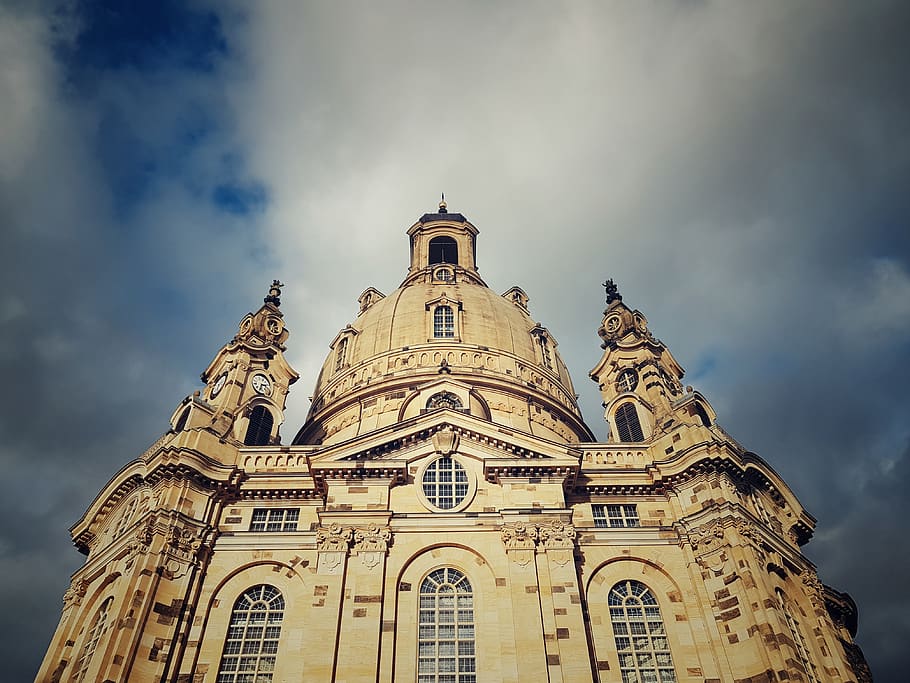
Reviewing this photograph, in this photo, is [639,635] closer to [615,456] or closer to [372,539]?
[615,456]

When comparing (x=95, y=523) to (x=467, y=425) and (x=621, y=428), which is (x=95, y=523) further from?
(x=621, y=428)

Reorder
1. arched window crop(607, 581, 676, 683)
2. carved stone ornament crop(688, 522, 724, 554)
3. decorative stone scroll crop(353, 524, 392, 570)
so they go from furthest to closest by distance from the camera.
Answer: carved stone ornament crop(688, 522, 724, 554)
decorative stone scroll crop(353, 524, 392, 570)
arched window crop(607, 581, 676, 683)

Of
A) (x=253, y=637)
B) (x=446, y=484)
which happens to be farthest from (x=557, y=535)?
(x=253, y=637)

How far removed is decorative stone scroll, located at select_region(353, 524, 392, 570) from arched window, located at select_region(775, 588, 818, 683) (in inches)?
643

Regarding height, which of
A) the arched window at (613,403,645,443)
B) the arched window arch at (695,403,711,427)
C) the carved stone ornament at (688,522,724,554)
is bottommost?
the carved stone ornament at (688,522,724,554)

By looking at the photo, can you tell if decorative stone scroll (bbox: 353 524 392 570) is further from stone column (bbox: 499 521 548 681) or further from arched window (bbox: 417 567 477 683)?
stone column (bbox: 499 521 548 681)

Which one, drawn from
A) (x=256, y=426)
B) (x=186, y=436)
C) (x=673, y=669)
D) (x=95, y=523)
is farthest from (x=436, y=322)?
(x=673, y=669)

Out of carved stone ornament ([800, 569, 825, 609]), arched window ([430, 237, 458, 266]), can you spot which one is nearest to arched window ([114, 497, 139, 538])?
carved stone ornament ([800, 569, 825, 609])

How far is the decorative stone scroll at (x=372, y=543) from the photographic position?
92.7ft

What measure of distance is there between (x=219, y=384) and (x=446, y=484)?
661 inches

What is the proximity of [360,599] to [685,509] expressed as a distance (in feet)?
49.4

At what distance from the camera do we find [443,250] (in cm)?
6669

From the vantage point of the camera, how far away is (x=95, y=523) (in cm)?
3472

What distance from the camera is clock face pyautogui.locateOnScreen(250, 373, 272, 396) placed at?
41.1 metres
